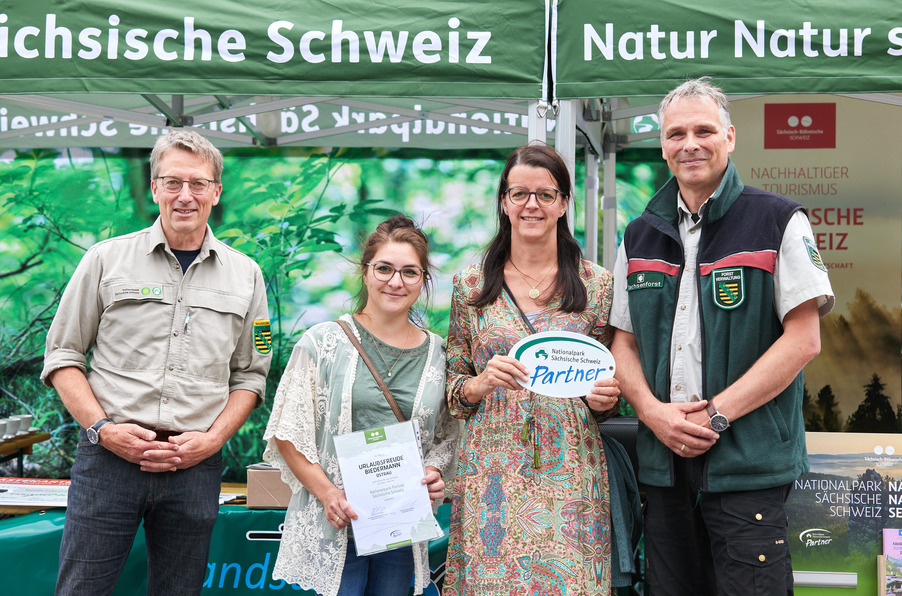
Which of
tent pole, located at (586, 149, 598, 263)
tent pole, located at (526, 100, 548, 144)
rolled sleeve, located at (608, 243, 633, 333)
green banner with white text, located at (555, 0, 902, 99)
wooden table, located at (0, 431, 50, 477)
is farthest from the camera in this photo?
tent pole, located at (586, 149, 598, 263)

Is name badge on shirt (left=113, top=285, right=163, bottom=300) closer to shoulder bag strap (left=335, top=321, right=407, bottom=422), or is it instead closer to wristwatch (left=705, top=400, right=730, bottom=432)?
shoulder bag strap (left=335, top=321, right=407, bottom=422)

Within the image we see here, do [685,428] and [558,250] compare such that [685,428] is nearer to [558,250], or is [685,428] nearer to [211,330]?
[558,250]

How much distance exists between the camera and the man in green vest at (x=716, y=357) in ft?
6.92

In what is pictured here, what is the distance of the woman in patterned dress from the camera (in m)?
2.27

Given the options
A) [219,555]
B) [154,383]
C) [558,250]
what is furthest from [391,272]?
[219,555]

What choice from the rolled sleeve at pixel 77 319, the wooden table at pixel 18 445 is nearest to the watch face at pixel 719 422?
the rolled sleeve at pixel 77 319

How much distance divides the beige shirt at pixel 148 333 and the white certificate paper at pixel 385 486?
0.57 meters

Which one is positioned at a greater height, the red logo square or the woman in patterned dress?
the red logo square

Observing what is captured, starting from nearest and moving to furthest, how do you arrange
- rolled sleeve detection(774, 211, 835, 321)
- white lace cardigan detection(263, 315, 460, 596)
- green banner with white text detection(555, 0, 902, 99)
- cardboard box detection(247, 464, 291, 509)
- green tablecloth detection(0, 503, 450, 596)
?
rolled sleeve detection(774, 211, 835, 321), white lace cardigan detection(263, 315, 460, 596), green banner with white text detection(555, 0, 902, 99), green tablecloth detection(0, 503, 450, 596), cardboard box detection(247, 464, 291, 509)

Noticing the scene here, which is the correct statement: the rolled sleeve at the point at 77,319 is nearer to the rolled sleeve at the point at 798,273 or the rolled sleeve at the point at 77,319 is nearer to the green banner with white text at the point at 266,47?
the green banner with white text at the point at 266,47

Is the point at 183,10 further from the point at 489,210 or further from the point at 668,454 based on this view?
the point at 489,210

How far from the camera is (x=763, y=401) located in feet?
6.95

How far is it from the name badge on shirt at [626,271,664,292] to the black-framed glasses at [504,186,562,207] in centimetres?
35

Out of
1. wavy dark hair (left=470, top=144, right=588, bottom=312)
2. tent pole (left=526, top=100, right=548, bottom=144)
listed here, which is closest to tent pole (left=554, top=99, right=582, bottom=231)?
tent pole (left=526, top=100, right=548, bottom=144)
